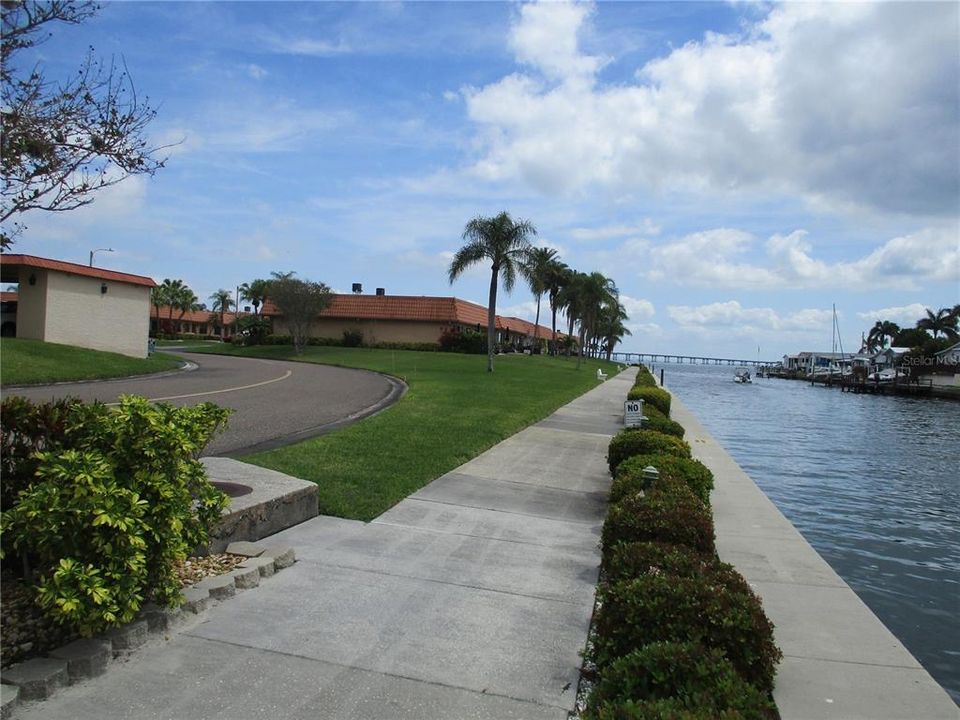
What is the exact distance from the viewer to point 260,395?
19.8 meters

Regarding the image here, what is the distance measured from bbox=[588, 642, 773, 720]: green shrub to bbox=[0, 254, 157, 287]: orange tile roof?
29.1 meters

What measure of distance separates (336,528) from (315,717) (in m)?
3.68

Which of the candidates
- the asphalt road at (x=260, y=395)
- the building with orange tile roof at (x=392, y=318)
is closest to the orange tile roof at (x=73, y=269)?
the asphalt road at (x=260, y=395)

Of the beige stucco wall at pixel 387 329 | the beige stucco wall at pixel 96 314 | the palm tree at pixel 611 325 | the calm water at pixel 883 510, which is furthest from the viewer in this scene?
the palm tree at pixel 611 325

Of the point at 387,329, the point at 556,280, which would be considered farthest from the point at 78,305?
the point at 556,280

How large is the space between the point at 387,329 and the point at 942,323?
102663 millimetres

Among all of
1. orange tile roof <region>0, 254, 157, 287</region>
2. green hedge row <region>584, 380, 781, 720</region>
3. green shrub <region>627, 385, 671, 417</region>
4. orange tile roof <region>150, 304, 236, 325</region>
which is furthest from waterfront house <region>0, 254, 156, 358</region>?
orange tile roof <region>150, 304, 236, 325</region>

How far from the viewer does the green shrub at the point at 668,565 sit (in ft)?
14.6

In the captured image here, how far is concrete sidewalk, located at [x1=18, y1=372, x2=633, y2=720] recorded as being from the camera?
3.86m

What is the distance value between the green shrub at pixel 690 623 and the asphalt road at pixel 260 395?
24.4 feet

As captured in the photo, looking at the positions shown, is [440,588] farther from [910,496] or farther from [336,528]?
[910,496]

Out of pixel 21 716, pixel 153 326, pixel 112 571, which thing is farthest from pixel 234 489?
pixel 153 326

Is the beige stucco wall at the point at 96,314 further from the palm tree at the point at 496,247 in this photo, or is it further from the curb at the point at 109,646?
the curb at the point at 109,646

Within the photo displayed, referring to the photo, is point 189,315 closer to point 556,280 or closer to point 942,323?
point 556,280
